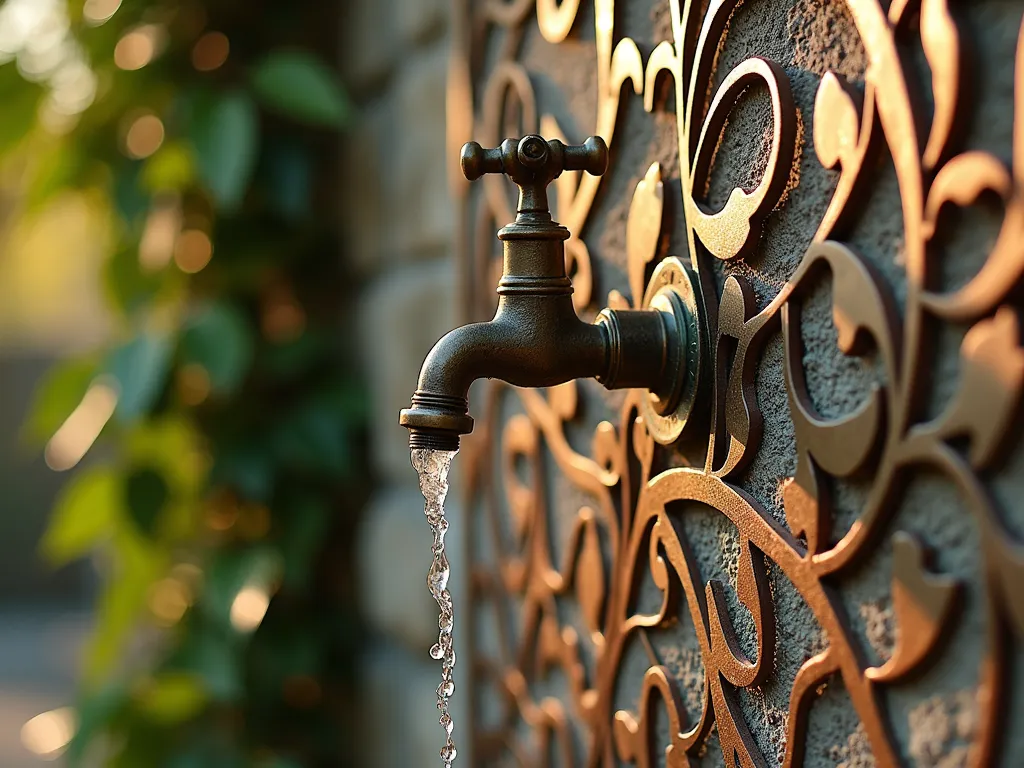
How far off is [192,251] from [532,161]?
0.87 m

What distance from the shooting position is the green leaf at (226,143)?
3.51 ft

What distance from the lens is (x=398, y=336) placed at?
1.05 metres

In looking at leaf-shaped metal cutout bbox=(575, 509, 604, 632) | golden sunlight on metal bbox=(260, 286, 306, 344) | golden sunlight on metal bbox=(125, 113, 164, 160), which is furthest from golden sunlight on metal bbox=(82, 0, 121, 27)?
leaf-shaped metal cutout bbox=(575, 509, 604, 632)

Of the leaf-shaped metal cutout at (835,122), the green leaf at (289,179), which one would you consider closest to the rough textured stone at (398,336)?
the green leaf at (289,179)

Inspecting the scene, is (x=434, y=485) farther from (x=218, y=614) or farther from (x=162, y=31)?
(x=162, y=31)

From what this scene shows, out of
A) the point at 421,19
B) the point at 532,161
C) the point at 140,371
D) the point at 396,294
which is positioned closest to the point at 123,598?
the point at 140,371

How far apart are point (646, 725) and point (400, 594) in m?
0.51

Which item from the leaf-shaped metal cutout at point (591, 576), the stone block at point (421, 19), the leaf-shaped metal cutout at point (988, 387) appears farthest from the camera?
the stone block at point (421, 19)

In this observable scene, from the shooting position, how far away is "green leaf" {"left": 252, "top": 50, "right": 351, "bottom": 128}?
3.54 feet

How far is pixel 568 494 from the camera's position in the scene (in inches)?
26.3

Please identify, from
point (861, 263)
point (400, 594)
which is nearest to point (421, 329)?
point (400, 594)

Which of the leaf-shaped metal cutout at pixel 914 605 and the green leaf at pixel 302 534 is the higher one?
the leaf-shaped metal cutout at pixel 914 605

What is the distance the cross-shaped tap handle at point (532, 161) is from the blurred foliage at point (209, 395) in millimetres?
694

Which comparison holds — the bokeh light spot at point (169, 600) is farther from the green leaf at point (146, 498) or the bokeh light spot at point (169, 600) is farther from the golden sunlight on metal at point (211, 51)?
the golden sunlight on metal at point (211, 51)
